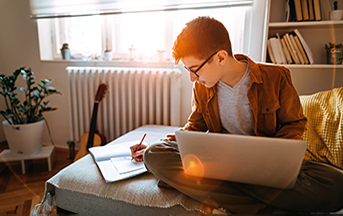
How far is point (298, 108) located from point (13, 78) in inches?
76.7

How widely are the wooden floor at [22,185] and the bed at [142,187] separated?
50cm

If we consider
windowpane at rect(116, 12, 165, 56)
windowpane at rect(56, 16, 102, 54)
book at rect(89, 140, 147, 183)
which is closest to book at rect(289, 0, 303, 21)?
windowpane at rect(116, 12, 165, 56)

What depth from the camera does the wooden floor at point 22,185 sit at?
1479mm

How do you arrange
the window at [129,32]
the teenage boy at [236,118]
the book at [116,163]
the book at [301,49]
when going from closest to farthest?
the teenage boy at [236,118]
the book at [116,163]
the book at [301,49]
the window at [129,32]

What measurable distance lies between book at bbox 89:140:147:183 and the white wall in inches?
52.8

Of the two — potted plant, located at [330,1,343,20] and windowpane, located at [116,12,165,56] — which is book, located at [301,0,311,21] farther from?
windowpane, located at [116,12,165,56]

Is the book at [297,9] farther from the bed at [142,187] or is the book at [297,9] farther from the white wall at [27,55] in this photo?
the white wall at [27,55]

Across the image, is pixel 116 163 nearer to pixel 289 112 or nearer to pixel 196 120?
pixel 196 120

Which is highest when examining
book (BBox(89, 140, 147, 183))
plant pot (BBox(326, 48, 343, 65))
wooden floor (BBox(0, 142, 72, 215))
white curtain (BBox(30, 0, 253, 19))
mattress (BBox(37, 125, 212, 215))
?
white curtain (BBox(30, 0, 253, 19))

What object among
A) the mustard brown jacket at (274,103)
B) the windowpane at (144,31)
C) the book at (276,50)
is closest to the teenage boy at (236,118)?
the mustard brown jacket at (274,103)

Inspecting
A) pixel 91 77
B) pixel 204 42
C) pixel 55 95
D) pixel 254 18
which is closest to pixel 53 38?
pixel 55 95

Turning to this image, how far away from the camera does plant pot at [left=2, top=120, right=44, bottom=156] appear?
1.89m

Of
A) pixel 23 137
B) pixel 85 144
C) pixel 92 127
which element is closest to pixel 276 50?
pixel 92 127

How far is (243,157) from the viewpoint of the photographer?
0.73 m
